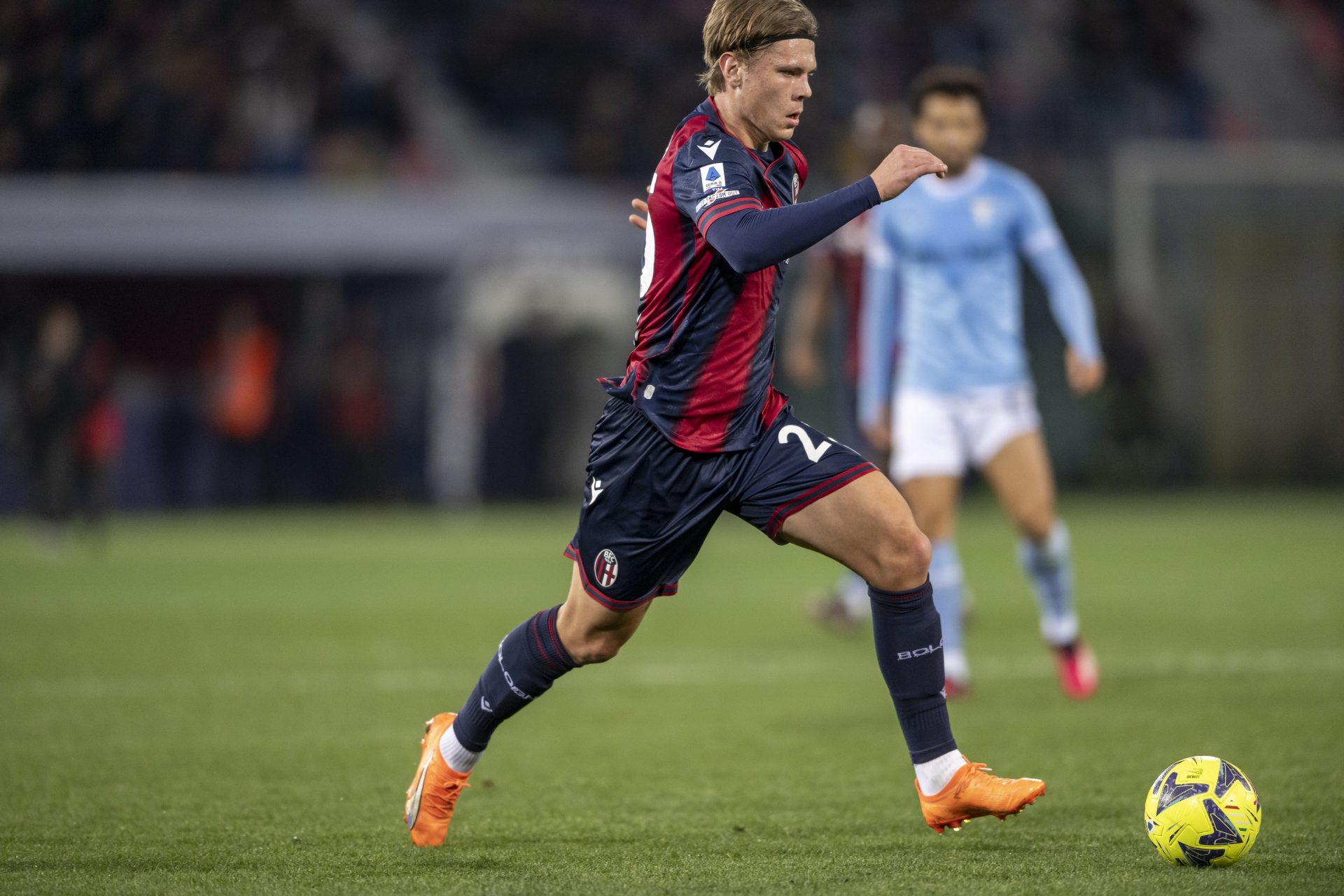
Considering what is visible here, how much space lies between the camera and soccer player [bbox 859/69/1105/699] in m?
7.01

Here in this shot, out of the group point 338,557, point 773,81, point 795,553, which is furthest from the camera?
point 795,553

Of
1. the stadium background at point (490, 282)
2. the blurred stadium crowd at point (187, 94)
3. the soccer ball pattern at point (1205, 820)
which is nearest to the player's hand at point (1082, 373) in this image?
the soccer ball pattern at point (1205, 820)

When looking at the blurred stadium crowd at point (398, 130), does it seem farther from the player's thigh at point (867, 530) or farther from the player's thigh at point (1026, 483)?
the player's thigh at point (867, 530)

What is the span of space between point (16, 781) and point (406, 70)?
18064 mm

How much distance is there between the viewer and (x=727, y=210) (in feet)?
13.5

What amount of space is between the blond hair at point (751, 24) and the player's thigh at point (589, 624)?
138 centimetres

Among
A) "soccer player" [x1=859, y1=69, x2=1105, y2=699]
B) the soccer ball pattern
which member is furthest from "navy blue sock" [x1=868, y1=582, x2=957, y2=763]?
"soccer player" [x1=859, y1=69, x2=1105, y2=699]

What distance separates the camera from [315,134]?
20.6 meters

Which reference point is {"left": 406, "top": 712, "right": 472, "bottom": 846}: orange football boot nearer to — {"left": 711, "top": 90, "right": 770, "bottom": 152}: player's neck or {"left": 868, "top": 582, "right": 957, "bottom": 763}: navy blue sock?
{"left": 868, "top": 582, "right": 957, "bottom": 763}: navy blue sock

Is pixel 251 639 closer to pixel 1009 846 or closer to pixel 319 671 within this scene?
pixel 319 671

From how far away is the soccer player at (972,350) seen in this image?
7.01 metres

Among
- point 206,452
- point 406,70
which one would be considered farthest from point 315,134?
point 206,452

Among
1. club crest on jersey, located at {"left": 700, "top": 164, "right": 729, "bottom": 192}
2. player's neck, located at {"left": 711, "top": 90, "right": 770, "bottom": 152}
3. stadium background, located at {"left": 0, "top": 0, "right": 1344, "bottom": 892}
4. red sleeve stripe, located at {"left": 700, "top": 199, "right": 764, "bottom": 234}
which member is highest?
player's neck, located at {"left": 711, "top": 90, "right": 770, "bottom": 152}

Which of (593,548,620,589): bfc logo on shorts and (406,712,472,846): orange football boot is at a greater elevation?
(593,548,620,589): bfc logo on shorts
